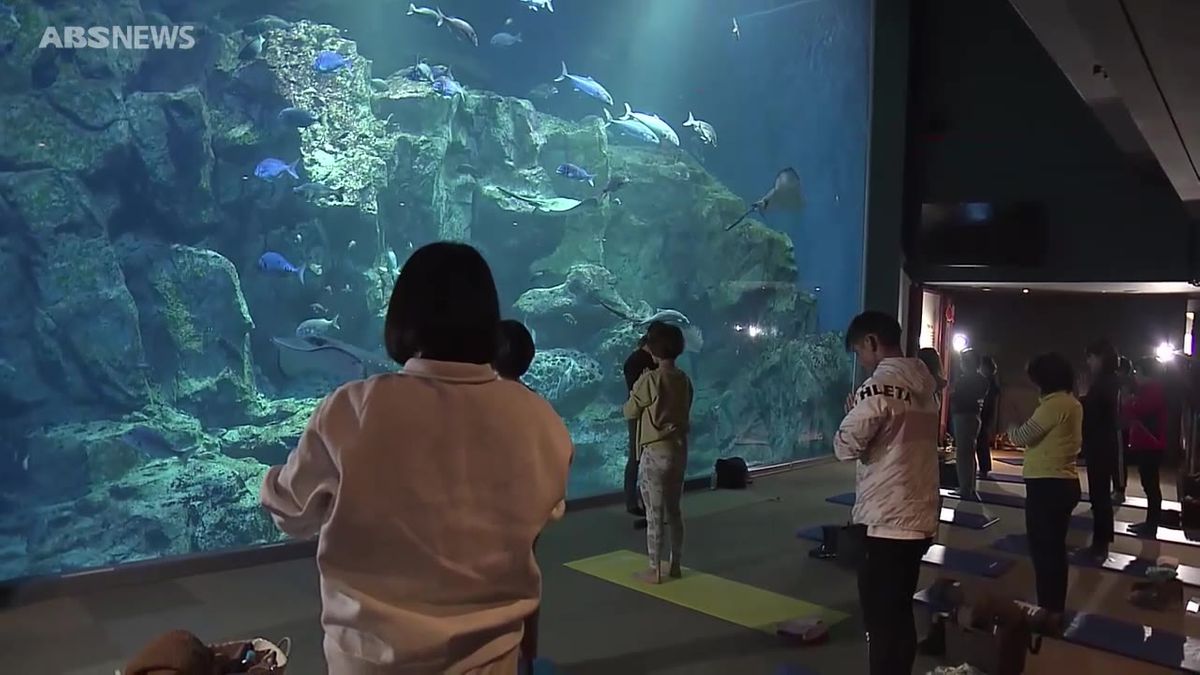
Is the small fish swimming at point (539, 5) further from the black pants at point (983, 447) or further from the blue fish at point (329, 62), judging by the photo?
the black pants at point (983, 447)

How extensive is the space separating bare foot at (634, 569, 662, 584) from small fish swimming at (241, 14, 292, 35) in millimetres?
4180

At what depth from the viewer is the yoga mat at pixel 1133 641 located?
4105 millimetres

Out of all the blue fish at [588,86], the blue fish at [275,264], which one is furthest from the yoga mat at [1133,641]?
the blue fish at [588,86]

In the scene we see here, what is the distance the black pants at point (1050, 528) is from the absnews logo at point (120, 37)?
5299 mm

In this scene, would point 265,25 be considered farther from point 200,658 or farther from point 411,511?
point 411,511

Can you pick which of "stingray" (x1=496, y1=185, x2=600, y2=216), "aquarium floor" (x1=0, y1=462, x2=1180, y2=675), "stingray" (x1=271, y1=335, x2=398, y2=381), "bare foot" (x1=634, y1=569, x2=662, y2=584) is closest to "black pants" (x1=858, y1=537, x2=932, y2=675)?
"aquarium floor" (x1=0, y1=462, x2=1180, y2=675)

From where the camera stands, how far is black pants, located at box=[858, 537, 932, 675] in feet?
9.85

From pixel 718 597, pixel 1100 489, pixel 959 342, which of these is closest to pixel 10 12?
pixel 718 597

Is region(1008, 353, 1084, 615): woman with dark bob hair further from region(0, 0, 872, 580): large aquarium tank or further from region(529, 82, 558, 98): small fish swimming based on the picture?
region(529, 82, 558, 98): small fish swimming

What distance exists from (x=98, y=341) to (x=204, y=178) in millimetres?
1181

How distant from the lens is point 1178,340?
11328 millimetres

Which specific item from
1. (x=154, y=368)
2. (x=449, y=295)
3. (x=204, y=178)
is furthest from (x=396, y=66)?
(x=449, y=295)

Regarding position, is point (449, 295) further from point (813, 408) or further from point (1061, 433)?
point (813, 408)

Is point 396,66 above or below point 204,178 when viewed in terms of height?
above
